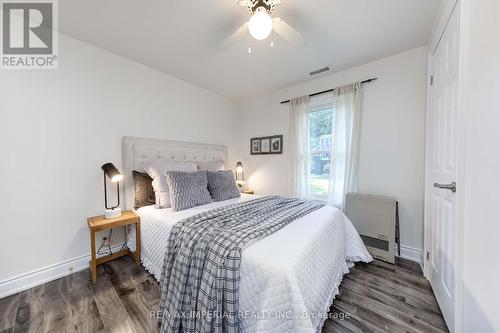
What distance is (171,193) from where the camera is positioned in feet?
6.68

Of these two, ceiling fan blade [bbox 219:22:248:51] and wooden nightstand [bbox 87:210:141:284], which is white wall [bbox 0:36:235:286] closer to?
wooden nightstand [bbox 87:210:141:284]

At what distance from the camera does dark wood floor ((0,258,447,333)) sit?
133cm

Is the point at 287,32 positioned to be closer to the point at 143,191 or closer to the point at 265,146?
the point at 265,146

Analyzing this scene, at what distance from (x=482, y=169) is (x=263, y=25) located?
1572 millimetres

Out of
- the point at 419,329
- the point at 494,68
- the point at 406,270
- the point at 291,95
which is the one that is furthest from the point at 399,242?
the point at 291,95

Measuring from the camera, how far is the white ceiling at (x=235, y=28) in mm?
1584

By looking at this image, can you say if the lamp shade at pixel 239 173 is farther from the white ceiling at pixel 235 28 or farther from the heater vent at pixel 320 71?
the heater vent at pixel 320 71

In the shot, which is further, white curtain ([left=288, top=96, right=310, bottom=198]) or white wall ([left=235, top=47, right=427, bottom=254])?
white curtain ([left=288, top=96, right=310, bottom=198])

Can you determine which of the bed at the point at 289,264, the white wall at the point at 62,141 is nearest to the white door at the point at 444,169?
the bed at the point at 289,264

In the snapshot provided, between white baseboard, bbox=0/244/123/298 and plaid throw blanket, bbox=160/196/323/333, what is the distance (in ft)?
4.34

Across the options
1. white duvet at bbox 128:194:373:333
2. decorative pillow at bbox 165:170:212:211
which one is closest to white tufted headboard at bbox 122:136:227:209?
decorative pillow at bbox 165:170:212:211

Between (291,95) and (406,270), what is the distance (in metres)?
2.76

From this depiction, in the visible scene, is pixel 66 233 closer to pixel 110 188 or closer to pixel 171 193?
pixel 110 188

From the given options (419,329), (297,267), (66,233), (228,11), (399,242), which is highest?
(228,11)
